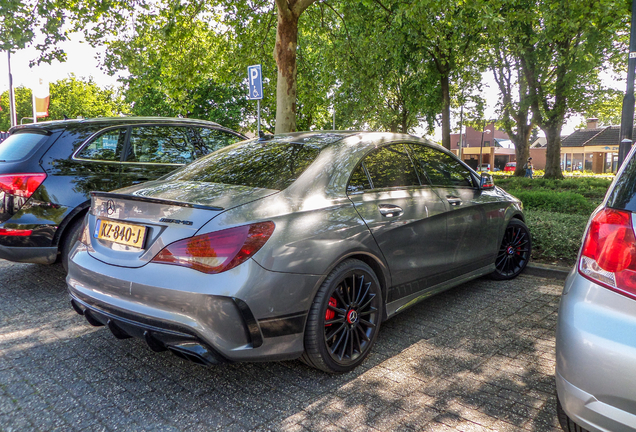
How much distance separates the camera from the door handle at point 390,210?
3.49m

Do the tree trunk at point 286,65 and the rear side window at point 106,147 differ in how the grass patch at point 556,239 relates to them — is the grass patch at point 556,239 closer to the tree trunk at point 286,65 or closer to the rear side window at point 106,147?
the tree trunk at point 286,65

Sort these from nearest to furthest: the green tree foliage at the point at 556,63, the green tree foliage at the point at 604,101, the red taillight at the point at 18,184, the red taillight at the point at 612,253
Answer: the red taillight at the point at 612,253
the red taillight at the point at 18,184
the green tree foliage at the point at 556,63
the green tree foliage at the point at 604,101

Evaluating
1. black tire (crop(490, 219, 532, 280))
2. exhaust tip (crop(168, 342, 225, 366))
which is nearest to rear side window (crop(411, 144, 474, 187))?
black tire (crop(490, 219, 532, 280))

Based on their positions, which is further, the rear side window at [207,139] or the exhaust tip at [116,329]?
the rear side window at [207,139]

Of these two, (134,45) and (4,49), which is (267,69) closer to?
(134,45)

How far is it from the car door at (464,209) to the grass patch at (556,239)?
5.56ft

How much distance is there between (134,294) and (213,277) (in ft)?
1.66

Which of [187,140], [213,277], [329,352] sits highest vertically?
[187,140]

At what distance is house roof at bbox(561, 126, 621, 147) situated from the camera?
6212cm

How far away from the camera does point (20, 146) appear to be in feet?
16.1

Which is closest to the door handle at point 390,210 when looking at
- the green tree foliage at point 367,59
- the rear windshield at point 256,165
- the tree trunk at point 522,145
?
the rear windshield at point 256,165

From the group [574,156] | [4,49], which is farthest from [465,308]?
[574,156]

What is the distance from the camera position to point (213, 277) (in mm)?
2600

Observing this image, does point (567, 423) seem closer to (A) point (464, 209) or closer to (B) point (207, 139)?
(A) point (464, 209)
